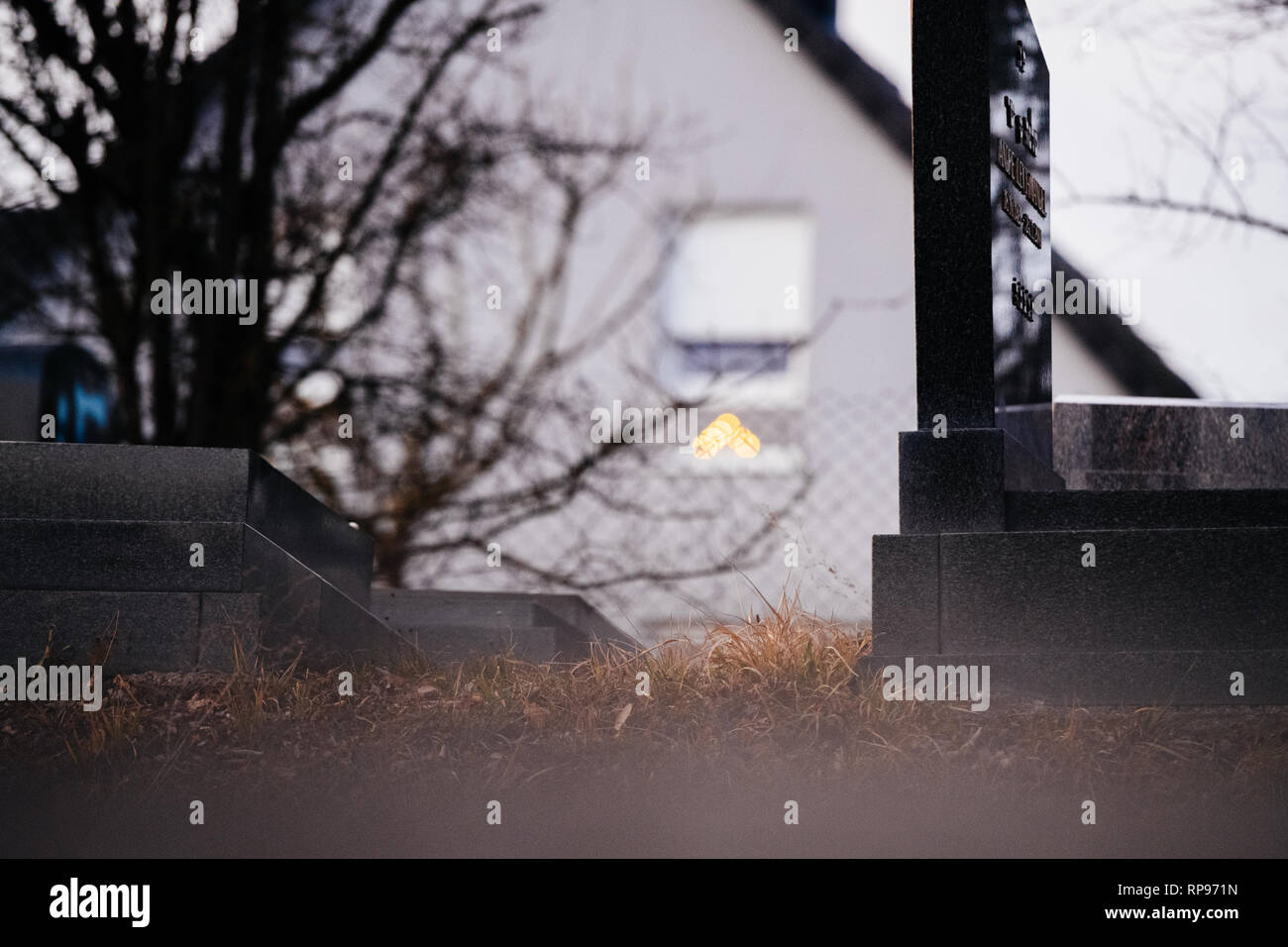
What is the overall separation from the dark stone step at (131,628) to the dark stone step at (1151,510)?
9.45ft

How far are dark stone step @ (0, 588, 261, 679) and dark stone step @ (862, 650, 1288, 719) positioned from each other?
2.61 metres

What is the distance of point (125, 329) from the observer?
9.38m

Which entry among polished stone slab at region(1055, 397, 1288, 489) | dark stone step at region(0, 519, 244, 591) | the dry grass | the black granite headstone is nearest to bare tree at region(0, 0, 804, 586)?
polished stone slab at region(1055, 397, 1288, 489)

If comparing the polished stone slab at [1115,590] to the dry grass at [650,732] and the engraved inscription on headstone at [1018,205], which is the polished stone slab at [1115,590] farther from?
the engraved inscription on headstone at [1018,205]

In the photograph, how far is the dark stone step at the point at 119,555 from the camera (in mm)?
4867

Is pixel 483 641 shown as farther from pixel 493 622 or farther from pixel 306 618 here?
pixel 306 618

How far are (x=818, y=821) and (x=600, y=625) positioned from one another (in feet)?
14.4

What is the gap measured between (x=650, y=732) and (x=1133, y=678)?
1623mm

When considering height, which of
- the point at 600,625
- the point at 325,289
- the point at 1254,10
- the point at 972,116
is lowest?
the point at 600,625

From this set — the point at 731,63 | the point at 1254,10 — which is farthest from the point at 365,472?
the point at 1254,10

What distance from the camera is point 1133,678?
440 centimetres

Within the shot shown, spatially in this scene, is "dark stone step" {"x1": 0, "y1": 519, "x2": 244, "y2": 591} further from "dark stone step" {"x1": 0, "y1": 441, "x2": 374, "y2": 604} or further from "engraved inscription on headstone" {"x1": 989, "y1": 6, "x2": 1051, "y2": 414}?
"engraved inscription on headstone" {"x1": 989, "y1": 6, "x2": 1051, "y2": 414}

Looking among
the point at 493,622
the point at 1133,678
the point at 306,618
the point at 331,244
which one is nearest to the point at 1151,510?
the point at 1133,678

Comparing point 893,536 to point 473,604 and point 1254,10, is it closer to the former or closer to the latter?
point 473,604
